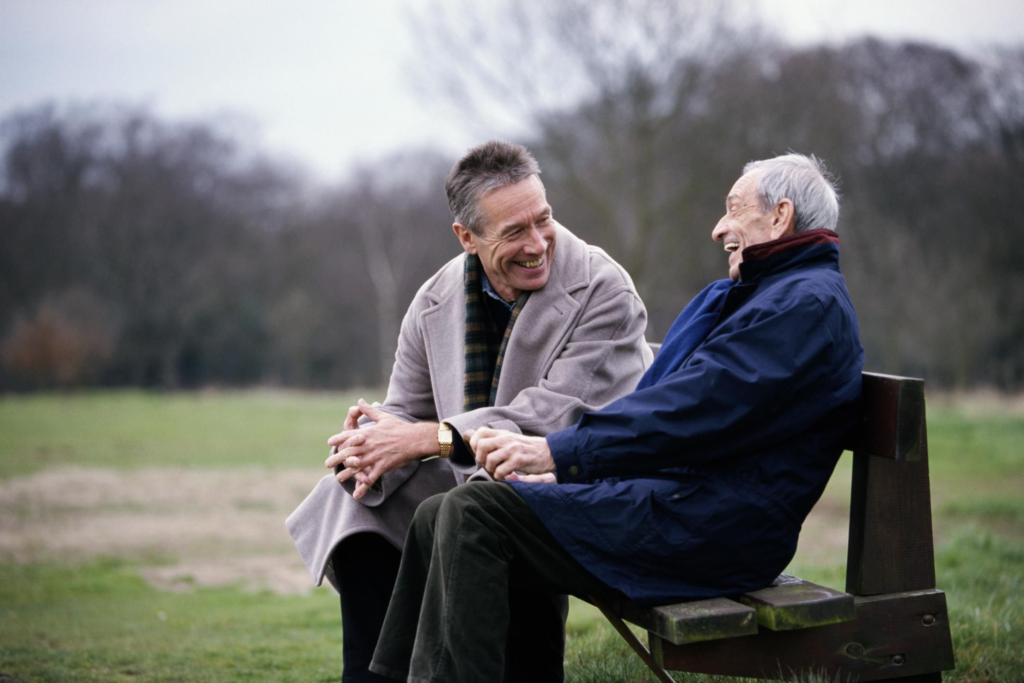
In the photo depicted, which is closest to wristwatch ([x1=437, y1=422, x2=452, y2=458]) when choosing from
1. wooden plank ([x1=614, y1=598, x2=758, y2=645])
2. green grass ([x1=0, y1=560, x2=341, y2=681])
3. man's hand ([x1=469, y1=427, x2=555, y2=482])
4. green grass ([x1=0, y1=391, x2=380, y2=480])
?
man's hand ([x1=469, y1=427, x2=555, y2=482])

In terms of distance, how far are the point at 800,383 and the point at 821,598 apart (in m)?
0.52

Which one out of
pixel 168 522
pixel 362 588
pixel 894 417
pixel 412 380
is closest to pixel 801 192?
pixel 894 417

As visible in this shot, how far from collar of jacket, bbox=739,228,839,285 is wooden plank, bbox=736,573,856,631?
33.2 inches

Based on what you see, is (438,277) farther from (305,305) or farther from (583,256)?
(305,305)

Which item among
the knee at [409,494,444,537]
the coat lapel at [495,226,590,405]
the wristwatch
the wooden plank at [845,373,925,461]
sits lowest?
the knee at [409,494,444,537]

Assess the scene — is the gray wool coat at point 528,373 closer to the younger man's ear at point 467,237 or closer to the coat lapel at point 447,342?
the coat lapel at point 447,342

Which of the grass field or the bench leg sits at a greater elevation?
the bench leg

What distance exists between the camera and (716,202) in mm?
18125

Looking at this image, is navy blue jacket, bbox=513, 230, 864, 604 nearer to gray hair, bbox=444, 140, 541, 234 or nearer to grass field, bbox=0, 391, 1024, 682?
grass field, bbox=0, 391, 1024, 682

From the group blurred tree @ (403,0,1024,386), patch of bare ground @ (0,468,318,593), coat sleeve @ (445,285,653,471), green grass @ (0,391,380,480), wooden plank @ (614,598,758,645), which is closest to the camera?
wooden plank @ (614,598,758,645)

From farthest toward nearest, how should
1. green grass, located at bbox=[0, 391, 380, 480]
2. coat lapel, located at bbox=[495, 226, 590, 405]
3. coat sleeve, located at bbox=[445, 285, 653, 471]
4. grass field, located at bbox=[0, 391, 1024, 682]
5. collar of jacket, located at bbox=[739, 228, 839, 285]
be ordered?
green grass, located at bbox=[0, 391, 380, 480] → grass field, located at bbox=[0, 391, 1024, 682] → coat lapel, located at bbox=[495, 226, 590, 405] → coat sleeve, located at bbox=[445, 285, 653, 471] → collar of jacket, located at bbox=[739, 228, 839, 285]

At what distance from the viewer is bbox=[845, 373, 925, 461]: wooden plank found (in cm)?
237

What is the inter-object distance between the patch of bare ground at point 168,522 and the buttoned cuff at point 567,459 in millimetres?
5014

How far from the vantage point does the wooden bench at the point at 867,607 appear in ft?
7.58
